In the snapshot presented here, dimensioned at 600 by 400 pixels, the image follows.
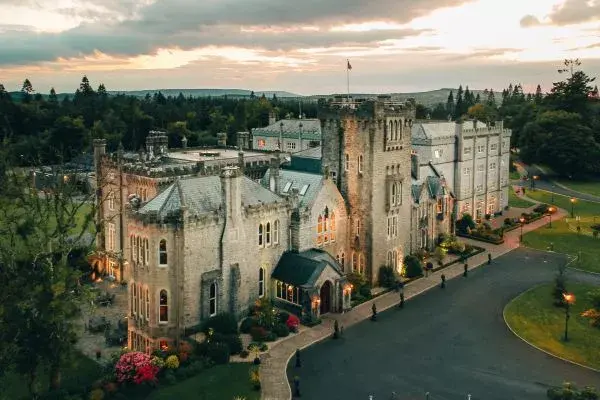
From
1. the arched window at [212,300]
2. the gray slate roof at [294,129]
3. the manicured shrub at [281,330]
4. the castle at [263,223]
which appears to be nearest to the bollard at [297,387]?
the manicured shrub at [281,330]

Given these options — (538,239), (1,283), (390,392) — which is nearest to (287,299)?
(390,392)

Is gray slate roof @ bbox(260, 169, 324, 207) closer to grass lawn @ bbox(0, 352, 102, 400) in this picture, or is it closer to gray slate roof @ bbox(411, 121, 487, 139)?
grass lawn @ bbox(0, 352, 102, 400)

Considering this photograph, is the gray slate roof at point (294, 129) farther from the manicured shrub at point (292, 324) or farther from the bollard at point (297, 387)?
the bollard at point (297, 387)

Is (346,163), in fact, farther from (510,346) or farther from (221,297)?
(510,346)

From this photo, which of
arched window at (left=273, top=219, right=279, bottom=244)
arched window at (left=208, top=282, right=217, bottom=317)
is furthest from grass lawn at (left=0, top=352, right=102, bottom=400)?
arched window at (left=273, top=219, right=279, bottom=244)

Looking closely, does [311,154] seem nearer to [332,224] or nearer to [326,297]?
[332,224]

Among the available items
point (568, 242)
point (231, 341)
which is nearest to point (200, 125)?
point (568, 242)

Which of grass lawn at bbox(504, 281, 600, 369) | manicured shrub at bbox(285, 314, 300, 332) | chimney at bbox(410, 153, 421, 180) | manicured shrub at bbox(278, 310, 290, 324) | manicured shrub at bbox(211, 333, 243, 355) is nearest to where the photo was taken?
manicured shrub at bbox(211, 333, 243, 355)
